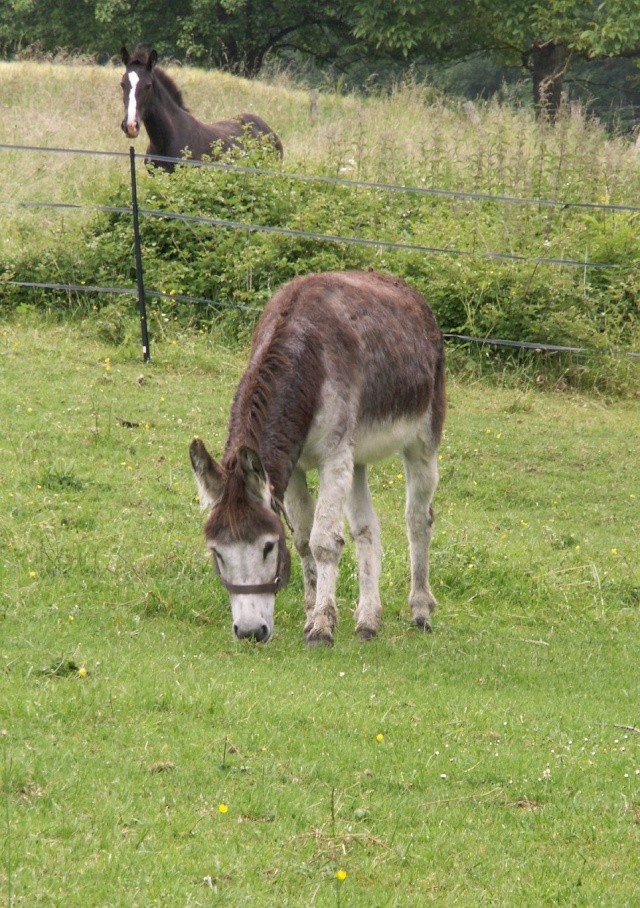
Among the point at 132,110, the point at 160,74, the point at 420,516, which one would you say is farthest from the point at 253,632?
the point at 160,74

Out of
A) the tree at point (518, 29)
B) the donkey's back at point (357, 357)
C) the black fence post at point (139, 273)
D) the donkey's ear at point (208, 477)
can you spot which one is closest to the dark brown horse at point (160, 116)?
the black fence post at point (139, 273)

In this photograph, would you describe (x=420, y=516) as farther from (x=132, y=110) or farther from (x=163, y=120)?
(x=163, y=120)

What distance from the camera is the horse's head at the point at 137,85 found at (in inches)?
619

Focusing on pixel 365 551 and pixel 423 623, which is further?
pixel 423 623

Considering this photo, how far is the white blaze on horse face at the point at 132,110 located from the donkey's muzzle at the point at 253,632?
10497 millimetres

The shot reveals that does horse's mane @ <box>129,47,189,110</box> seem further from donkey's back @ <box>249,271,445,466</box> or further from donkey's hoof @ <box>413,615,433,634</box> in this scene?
donkey's hoof @ <box>413,615,433,634</box>

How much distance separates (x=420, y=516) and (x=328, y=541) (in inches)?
46.5

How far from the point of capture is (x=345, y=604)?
7859 millimetres

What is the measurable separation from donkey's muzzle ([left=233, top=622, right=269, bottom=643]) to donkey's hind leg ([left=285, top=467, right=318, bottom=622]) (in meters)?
1.15

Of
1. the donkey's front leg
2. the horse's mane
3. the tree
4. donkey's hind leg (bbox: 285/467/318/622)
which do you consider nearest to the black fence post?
the horse's mane

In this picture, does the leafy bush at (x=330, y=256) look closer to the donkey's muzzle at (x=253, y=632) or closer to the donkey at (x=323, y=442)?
the donkey at (x=323, y=442)

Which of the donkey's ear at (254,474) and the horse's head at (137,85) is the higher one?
the horse's head at (137,85)

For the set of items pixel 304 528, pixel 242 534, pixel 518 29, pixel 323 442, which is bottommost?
pixel 304 528

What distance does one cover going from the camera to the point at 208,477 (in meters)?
6.13
